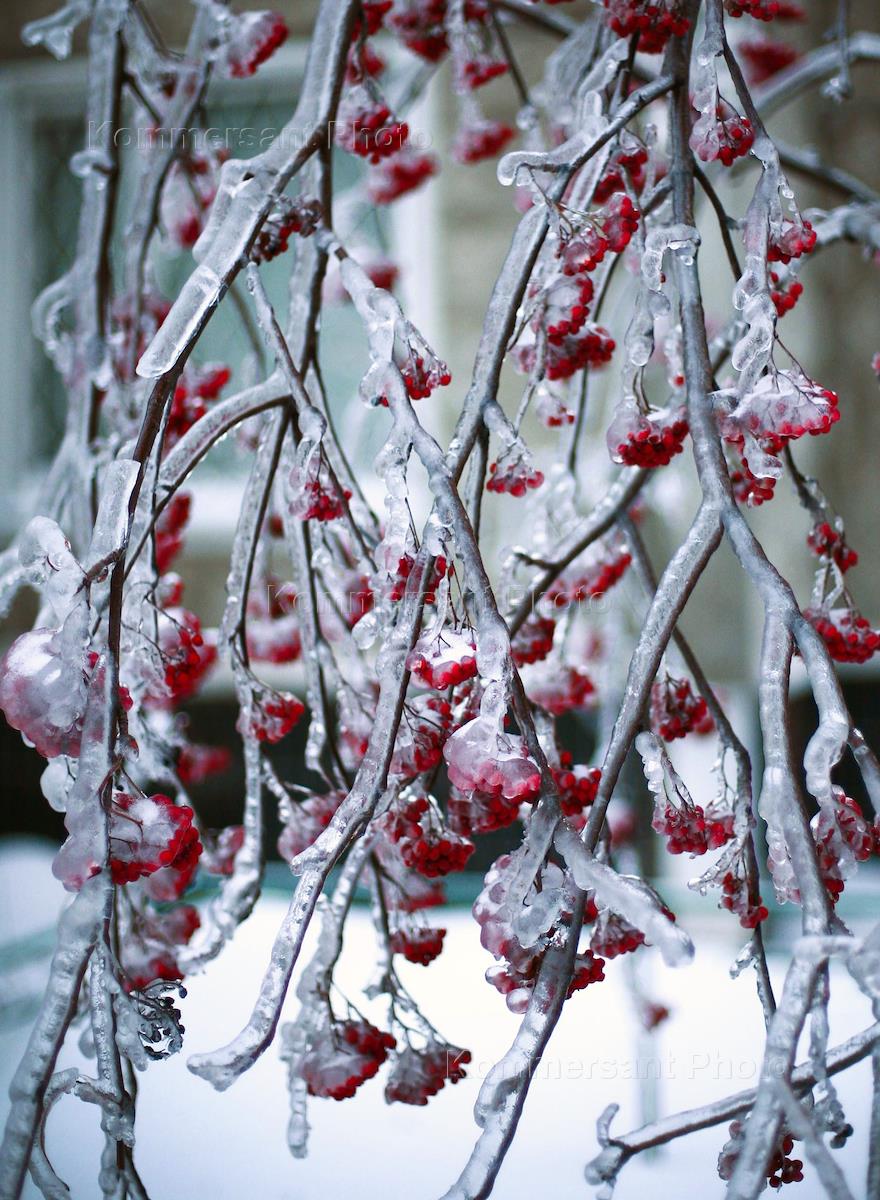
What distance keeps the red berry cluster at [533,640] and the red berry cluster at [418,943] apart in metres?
0.12

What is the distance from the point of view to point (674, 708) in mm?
480

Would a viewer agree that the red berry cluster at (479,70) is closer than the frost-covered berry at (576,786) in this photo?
No

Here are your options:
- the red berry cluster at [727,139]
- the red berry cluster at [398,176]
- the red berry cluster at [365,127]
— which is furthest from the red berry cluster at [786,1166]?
the red berry cluster at [398,176]

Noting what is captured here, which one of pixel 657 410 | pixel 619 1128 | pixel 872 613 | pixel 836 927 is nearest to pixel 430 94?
pixel 872 613

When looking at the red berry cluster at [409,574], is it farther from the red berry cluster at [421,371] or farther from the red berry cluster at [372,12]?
the red berry cluster at [372,12]

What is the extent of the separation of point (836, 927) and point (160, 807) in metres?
0.19

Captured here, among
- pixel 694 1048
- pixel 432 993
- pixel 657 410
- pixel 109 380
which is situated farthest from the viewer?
pixel 432 993

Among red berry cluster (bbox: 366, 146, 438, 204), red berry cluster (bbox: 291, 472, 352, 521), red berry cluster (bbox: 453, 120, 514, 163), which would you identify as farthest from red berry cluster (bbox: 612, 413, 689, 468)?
red berry cluster (bbox: 453, 120, 514, 163)

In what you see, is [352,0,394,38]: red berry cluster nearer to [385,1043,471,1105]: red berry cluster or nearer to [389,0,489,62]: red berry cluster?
[389,0,489,62]: red berry cluster

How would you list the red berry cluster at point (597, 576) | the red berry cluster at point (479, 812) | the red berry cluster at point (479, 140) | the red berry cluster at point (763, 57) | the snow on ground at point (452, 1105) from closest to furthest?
1. the red berry cluster at point (479, 812)
2. the red berry cluster at point (597, 576)
3. the snow on ground at point (452, 1105)
4. the red berry cluster at point (479, 140)
5. the red berry cluster at point (763, 57)

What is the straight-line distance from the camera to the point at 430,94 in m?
2.59

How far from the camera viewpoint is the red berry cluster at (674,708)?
48 cm

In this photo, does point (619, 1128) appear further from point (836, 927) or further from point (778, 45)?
point (778, 45)

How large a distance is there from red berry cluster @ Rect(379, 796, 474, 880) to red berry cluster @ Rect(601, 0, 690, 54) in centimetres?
28
